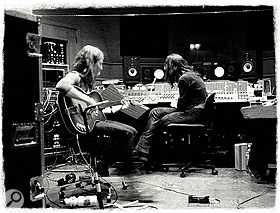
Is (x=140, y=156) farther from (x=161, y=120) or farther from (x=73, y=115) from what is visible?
(x=73, y=115)

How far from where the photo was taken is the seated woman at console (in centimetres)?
410

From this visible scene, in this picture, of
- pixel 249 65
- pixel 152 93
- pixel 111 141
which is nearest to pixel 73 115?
pixel 111 141

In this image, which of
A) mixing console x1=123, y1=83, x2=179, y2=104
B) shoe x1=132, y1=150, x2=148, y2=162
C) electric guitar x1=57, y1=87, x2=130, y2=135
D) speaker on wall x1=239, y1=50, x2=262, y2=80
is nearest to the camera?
electric guitar x1=57, y1=87, x2=130, y2=135

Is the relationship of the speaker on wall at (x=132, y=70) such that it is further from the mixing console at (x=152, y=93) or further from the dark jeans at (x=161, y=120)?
the dark jeans at (x=161, y=120)

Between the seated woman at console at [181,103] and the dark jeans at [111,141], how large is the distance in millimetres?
1135

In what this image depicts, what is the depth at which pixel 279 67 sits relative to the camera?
1801mm

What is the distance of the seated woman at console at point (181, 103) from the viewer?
13.5 ft

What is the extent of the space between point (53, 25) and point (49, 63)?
93 centimetres

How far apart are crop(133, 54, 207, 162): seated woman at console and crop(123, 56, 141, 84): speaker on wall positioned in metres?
1.08

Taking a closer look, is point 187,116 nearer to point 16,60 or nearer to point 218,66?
point 218,66

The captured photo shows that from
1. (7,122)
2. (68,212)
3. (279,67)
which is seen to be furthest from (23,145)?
(279,67)

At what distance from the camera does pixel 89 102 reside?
2.79 meters

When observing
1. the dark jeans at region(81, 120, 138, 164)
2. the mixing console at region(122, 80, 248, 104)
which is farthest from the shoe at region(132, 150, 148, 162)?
the dark jeans at region(81, 120, 138, 164)

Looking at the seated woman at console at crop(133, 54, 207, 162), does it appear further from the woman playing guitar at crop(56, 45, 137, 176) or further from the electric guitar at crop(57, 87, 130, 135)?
the electric guitar at crop(57, 87, 130, 135)
